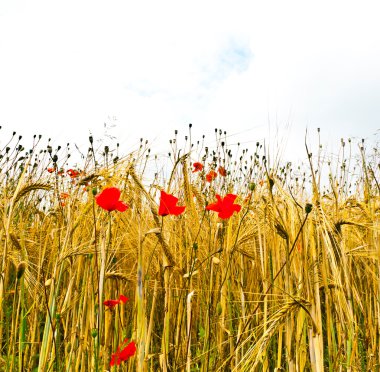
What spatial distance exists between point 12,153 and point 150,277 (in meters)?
1.68

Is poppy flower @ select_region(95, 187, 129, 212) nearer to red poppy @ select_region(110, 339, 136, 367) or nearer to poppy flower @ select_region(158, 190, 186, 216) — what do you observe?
poppy flower @ select_region(158, 190, 186, 216)

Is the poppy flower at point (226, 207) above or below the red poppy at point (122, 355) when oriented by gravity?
above

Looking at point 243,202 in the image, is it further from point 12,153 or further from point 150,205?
point 12,153

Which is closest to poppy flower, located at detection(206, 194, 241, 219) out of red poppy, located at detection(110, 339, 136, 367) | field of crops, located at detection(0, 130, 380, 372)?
field of crops, located at detection(0, 130, 380, 372)

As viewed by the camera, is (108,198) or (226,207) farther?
(226,207)

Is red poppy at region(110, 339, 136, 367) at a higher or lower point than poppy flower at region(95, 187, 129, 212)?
lower

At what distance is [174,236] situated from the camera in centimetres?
179

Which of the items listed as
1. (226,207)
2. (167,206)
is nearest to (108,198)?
(167,206)

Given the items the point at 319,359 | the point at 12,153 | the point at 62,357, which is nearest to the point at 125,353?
the point at 62,357

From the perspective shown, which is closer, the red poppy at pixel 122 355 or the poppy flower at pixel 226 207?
the red poppy at pixel 122 355

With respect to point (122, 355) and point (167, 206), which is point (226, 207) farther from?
point (122, 355)

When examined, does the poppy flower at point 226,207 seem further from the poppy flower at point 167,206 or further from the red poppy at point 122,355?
the red poppy at point 122,355

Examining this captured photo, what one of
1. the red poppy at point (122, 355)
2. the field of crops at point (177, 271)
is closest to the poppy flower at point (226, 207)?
the field of crops at point (177, 271)

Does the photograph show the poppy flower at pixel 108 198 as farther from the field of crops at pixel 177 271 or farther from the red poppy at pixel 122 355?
the red poppy at pixel 122 355
